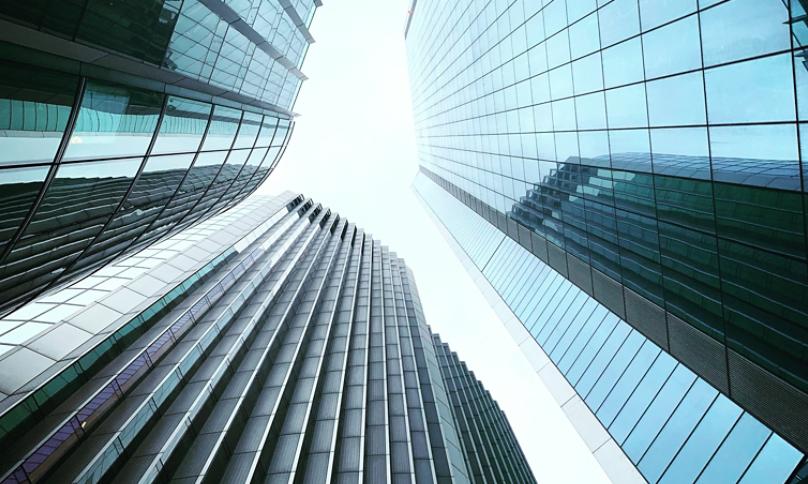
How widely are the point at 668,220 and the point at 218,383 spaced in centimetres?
1948

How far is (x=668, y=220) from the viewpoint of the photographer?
1423 cm

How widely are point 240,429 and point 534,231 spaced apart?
20.6m

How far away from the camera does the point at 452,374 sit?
59.2m

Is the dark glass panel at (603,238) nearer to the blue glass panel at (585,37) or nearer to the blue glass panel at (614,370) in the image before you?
the blue glass panel at (614,370)

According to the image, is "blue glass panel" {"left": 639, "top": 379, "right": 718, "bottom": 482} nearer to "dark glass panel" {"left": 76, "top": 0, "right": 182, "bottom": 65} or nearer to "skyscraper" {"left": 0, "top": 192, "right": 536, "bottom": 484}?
"skyscraper" {"left": 0, "top": 192, "right": 536, "bottom": 484}

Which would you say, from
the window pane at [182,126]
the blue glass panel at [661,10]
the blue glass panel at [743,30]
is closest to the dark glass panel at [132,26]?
the window pane at [182,126]

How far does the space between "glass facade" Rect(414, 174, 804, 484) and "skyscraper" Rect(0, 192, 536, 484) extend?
833 cm

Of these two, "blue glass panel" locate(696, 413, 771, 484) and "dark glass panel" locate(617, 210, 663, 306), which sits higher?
"dark glass panel" locate(617, 210, 663, 306)

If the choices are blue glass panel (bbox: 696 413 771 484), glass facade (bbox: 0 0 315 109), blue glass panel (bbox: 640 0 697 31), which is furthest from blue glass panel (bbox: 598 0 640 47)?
glass facade (bbox: 0 0 315 109)

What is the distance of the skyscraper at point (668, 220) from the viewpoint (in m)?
9.92

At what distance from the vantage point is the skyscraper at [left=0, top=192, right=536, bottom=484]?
1322cm

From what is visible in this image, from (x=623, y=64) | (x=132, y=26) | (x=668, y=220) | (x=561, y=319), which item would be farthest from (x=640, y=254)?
(x=132, y=26)

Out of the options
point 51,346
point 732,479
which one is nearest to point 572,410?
point 732,479

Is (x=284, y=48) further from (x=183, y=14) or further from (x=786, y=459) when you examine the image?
(x=786, y=459)
